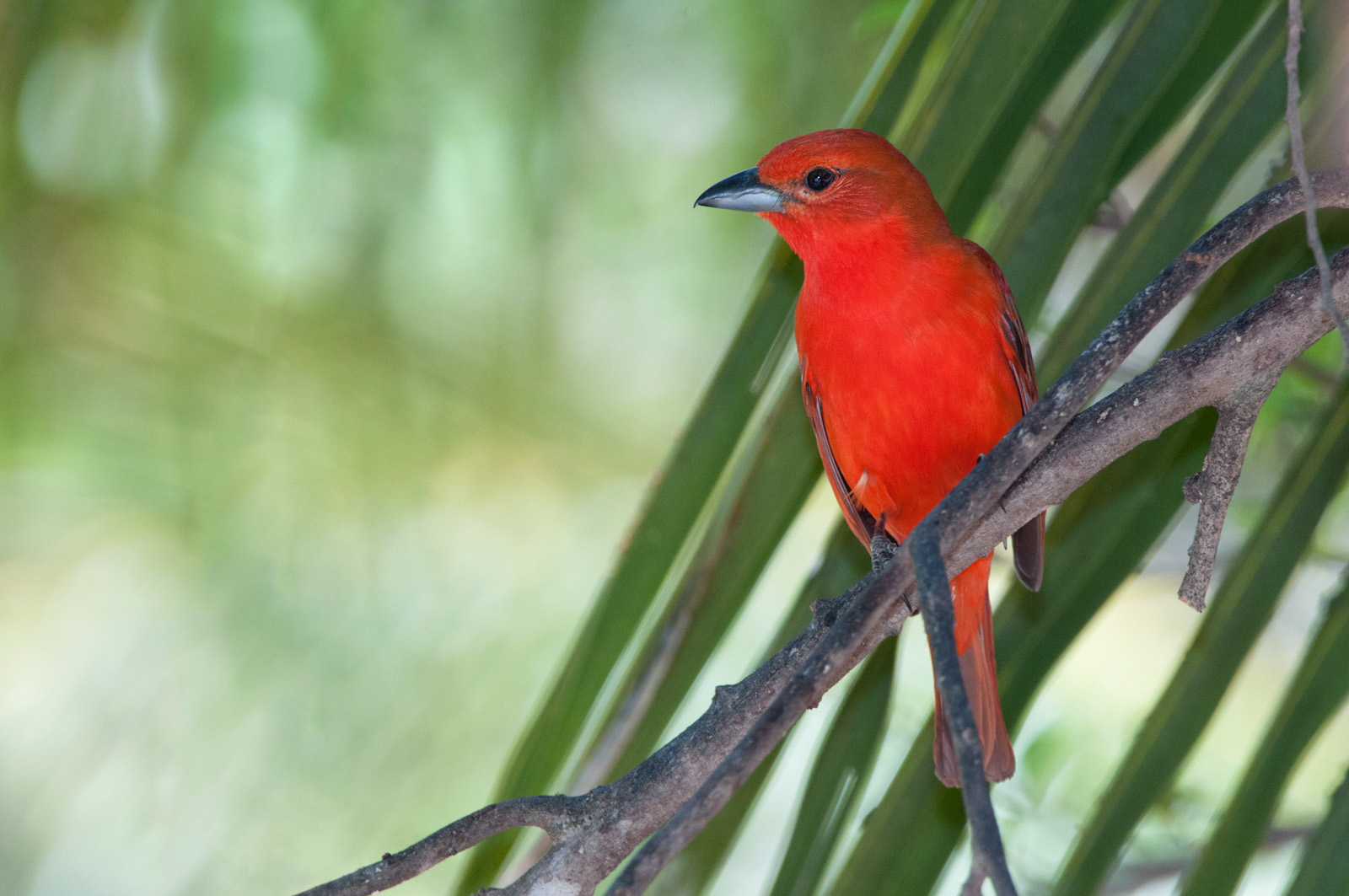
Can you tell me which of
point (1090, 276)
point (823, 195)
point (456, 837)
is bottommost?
point (456, 837)

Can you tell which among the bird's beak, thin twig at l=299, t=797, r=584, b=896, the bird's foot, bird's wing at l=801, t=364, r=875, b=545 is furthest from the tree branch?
the bird's beak

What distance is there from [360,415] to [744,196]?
2162 mm

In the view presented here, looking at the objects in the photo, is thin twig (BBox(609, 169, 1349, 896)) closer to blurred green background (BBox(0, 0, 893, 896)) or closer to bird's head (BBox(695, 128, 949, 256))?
bird's head (BBox(695, 128, 949, 256))

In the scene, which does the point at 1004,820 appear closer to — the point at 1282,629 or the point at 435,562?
the point at 1282,629

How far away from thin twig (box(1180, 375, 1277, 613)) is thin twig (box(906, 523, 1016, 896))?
18.6 inches

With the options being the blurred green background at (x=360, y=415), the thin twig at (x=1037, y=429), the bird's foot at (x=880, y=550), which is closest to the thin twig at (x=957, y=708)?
the thin twig at (x=1037, y=429)

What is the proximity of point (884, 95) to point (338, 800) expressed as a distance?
10.9 ft

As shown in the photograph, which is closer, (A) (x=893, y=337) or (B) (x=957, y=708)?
(B) (x=957, y=708)

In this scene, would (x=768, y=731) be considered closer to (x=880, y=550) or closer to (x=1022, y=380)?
(x=880, y=550)

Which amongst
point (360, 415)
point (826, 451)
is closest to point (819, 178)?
point (826, 451)

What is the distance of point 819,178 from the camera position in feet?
6.51

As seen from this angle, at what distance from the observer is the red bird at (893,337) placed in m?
1.85

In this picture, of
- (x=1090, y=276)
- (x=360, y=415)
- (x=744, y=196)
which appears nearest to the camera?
(x=1090, y=276)

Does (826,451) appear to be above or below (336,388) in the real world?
below
